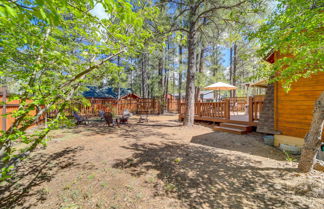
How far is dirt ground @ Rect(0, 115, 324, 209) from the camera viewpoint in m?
2.21

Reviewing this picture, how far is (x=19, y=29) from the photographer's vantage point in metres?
2.05

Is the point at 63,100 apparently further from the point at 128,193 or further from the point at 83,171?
the point at 128,193

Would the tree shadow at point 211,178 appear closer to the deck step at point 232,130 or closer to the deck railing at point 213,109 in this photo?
the deck step at point 232,130

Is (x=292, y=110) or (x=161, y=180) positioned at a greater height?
(x=292, y=110)

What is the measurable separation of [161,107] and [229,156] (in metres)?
11.9

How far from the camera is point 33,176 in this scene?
304 centimetres

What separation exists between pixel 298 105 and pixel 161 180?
4.95m

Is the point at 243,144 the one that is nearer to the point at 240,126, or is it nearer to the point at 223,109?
the point at 240,126

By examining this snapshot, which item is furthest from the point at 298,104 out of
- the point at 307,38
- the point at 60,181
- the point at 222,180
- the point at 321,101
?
the point at 60,181

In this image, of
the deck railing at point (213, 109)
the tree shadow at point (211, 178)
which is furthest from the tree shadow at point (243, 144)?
the deck railing at point (213, 109)

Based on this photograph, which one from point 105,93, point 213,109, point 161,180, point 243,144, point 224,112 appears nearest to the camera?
point 161,180

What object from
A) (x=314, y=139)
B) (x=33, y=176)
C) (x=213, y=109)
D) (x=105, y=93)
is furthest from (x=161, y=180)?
(x=105, y=93)

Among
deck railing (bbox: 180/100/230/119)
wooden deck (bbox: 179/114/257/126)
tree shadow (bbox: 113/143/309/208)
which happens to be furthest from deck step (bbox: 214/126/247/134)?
tree shadow (bbox: 113/143/309/208)

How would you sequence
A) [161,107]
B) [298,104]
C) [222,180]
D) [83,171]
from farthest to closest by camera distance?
[161,107] → [298,104] → [83,171] → [222,180]
